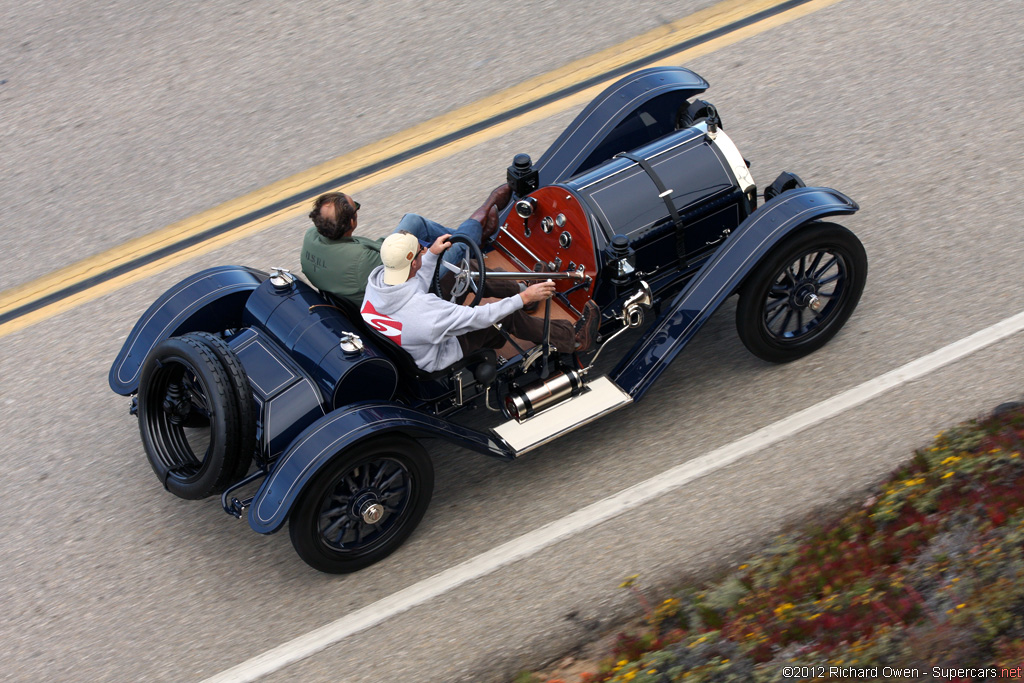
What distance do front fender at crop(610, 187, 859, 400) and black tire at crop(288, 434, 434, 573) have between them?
1.42 meters

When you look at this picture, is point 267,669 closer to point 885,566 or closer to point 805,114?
point 885,566

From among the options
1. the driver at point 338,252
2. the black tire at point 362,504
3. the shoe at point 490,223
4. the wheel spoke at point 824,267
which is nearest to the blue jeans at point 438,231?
the shoe at point 490,223

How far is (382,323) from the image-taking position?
578 cm

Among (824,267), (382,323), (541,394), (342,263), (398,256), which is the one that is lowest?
(541,394)

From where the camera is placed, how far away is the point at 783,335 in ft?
21.6

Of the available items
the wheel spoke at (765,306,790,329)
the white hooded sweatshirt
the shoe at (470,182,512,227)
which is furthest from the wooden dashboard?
the wheel spoke at (765,306,790,329)

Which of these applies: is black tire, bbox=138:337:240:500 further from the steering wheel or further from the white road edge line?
the steering wheel

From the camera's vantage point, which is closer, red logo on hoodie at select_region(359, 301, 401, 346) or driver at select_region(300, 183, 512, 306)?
red logo on hoodie at select_region(359, 301, 401, 346)

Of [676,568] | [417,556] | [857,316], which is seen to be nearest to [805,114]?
[857,316]

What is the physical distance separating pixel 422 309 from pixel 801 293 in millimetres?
2456

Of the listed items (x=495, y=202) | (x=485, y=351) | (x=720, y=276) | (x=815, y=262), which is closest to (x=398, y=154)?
(x=495, y=202)

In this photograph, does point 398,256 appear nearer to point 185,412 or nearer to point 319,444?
point 319,444

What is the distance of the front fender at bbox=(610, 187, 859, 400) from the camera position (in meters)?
6.07

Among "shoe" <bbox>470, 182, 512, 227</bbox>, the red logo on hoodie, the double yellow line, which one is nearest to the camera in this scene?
the red logo on hoodie
